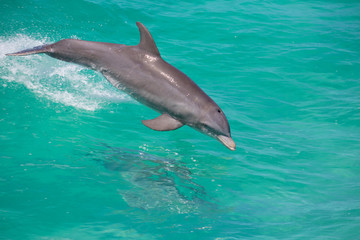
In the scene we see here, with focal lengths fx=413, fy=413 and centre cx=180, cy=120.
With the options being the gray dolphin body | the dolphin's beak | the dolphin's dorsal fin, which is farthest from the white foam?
the dolphin's beak

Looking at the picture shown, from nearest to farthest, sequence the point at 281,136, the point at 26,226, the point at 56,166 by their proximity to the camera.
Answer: the point at 26,226, the point at 56,166, the point at 281,136

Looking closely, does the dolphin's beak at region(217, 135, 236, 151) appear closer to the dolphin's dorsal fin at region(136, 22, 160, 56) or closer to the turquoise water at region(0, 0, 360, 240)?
the turquoise water at region(0, 0, 360, 240)

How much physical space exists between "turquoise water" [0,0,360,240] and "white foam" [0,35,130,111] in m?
0.05

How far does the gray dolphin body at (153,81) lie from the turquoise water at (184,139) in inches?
55.2

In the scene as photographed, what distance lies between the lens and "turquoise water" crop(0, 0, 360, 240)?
736cm

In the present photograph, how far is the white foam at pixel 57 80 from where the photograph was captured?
455 inches

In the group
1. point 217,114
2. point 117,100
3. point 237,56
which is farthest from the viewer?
point 237,56

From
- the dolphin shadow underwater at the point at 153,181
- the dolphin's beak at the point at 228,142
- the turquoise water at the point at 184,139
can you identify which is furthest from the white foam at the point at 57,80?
the dolphin's beak at the point at 228,142

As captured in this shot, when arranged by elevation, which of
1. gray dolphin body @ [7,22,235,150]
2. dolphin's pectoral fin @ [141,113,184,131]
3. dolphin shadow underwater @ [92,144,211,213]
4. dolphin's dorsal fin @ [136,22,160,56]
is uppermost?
dolphin's dorsal fin @ [136,22,160,56]

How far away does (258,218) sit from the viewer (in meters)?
7.77

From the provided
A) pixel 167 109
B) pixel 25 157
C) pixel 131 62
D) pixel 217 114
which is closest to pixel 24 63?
pixel 25 157

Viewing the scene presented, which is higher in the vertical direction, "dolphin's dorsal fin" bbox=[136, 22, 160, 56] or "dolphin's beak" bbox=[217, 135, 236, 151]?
"dolphin's dorsal fin" bbox=[136, 22, 160, 56]

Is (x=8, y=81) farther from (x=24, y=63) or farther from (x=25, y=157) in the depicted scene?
(x=25, y=157)

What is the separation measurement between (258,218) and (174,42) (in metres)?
10.6
